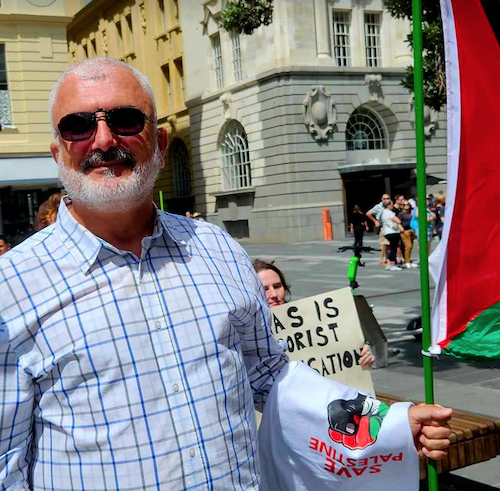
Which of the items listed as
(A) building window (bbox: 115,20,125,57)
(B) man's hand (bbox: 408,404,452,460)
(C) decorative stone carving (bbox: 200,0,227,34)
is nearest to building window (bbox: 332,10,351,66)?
(C) decorative stone carving (bbox: 200,0,227,34)

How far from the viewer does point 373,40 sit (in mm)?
33969

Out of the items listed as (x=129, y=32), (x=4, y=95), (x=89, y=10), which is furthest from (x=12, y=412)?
(x=89, y=10)

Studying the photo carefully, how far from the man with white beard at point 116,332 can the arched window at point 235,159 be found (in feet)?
107

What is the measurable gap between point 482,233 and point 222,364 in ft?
3.69

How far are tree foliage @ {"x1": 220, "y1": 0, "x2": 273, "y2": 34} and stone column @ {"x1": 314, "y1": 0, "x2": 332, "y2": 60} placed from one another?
23.7 m

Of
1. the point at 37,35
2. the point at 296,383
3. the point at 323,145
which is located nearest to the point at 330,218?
the point at 323,145

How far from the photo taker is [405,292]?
46.6ft

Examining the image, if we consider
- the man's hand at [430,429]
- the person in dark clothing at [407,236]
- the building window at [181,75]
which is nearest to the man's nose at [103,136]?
the man's hand at [430,429]

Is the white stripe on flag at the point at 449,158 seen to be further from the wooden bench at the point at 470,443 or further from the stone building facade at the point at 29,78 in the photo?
the stone building facade at the point at 29,78

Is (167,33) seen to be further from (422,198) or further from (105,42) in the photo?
(422,198)

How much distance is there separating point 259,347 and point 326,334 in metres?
Result: 2.23

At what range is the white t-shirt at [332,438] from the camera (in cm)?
235

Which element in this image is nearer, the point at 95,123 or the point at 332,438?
the point at 95,123

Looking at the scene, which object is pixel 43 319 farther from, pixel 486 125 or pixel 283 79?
pixel 283 79
